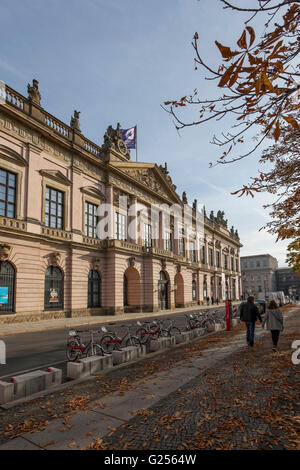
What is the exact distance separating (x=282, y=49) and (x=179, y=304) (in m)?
45.0

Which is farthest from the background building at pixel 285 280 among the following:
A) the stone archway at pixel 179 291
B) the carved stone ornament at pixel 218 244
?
the stone archway at pixel 179 291

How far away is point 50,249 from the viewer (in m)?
24.0

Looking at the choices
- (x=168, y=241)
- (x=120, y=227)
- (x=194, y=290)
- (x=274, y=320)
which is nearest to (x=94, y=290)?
(x=120, y=227)

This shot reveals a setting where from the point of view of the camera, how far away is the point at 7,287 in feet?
65.4

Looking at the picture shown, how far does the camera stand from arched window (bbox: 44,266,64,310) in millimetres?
23495

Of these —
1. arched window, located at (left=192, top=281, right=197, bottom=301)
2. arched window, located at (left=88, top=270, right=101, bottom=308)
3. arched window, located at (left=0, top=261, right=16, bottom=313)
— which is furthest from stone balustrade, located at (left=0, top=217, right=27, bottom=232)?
arched window, located at (left=192, top=281, right=197, bottom=301)

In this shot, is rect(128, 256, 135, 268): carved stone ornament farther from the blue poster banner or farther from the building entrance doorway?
the blue poster banner

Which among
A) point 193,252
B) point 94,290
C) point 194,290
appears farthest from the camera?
point 193,252

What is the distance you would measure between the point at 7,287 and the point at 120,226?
48.6 feet

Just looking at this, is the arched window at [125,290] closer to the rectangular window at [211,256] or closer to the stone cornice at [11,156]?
the stone cornice at [11,156]

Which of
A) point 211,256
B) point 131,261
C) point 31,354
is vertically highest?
point 211,256

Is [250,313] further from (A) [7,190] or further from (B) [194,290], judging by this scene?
(B) [194,290]

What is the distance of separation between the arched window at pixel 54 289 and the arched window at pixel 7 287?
3.36 metres

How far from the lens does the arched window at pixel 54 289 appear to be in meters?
23.5
